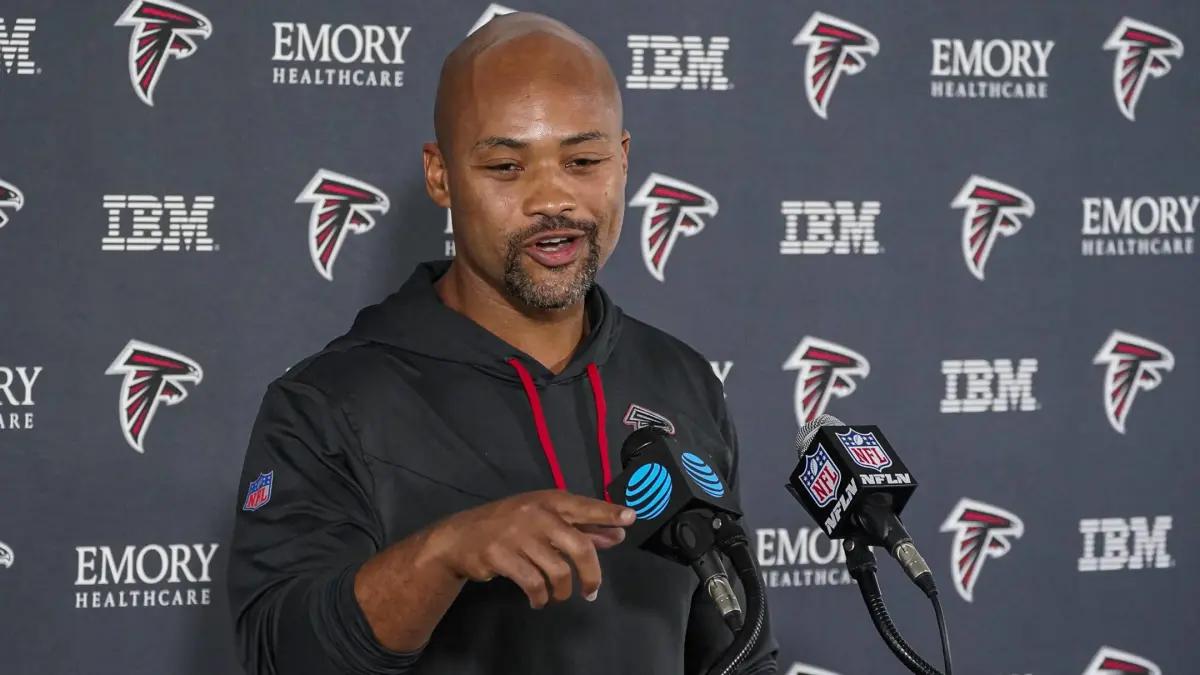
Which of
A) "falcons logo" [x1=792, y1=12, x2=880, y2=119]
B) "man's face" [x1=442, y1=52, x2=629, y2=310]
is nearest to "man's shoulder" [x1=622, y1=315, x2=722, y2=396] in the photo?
"man's face" [x1=442, y1=52, x2=629, y2=310]

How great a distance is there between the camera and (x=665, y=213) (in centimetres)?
222

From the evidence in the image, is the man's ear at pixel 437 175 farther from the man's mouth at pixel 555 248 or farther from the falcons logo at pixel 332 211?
the falcons logo at pixel 332 211

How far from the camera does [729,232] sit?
2.25 metres

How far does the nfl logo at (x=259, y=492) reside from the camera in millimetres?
1204

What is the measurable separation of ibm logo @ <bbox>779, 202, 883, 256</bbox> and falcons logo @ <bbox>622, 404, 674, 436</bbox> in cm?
96

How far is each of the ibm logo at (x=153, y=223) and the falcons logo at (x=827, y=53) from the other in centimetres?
103

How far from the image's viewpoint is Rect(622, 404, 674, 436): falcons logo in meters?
1.35

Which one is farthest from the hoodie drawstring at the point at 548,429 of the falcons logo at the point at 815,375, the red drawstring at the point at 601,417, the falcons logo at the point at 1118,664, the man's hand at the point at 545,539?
the falcons logo at the point at 1118,664

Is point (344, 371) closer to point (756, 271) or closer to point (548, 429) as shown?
point (548, 429)

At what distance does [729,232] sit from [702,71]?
27cm

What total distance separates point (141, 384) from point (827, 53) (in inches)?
49.3

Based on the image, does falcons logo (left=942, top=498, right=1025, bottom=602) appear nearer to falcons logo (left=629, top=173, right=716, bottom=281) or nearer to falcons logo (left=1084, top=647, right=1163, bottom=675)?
falcons logo (left=1084, top=647, right=1163, bottom=675)

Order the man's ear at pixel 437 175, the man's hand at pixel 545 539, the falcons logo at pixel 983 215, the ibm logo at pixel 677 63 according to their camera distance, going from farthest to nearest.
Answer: the falcons logo at pixel 983 215, the ibm logo at pixel 677 63, the man's ear at pixel 437 175, the man's hand at pixel 545 539

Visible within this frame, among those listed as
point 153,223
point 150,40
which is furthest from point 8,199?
point 150,40
